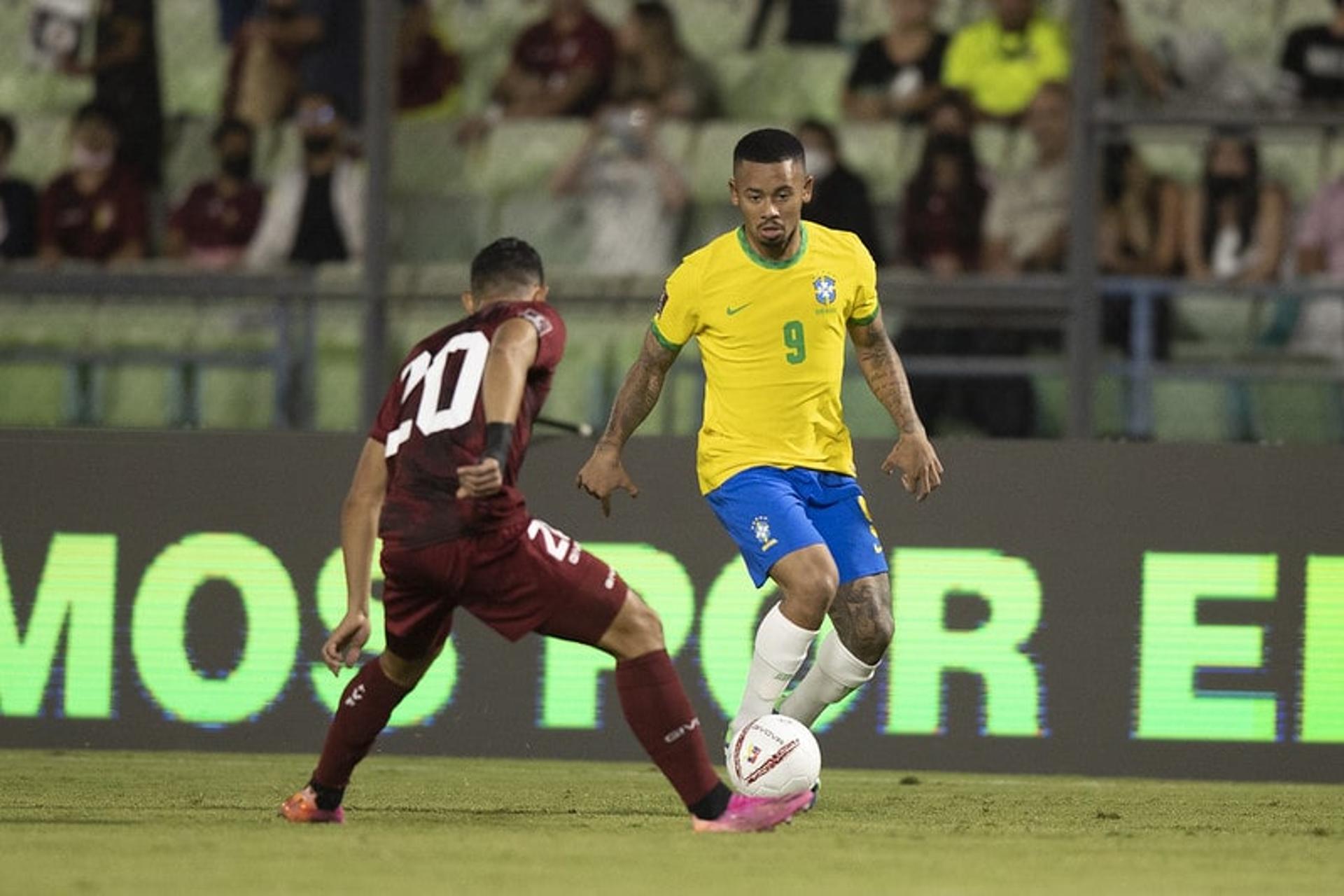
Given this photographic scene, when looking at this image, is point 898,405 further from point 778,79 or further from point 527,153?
point 778,79

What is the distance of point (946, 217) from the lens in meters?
11.8

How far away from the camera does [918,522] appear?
9516 millimetres

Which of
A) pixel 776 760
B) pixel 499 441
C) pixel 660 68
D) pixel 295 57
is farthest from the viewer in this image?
pixel 660 68

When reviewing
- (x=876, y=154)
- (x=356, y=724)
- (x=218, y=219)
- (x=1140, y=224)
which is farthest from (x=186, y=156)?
(x=356, y=724)

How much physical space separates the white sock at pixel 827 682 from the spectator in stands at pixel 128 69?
597cm

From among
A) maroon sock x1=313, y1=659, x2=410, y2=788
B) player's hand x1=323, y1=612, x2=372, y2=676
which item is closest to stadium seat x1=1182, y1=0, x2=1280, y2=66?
maroon sock x1=313, y1=659, x2=410, y2=788

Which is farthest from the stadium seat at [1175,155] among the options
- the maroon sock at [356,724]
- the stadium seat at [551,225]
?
the maroon sock at [356,724]

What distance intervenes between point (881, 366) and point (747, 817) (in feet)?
5.80

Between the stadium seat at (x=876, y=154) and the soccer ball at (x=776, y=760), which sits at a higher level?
the stadium seat at (x=876, y=154)

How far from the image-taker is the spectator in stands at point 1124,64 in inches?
476

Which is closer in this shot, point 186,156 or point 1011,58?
point 1011,58

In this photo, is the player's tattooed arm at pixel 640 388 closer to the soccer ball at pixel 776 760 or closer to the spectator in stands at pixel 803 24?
the soccer ball at pixel 776 760

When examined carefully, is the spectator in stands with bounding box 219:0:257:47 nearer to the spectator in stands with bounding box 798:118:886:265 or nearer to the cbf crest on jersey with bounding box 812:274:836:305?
the spectator in stands with bounding box 798:118:886:265

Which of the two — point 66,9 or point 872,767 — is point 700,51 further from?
point 872,767
